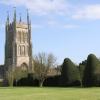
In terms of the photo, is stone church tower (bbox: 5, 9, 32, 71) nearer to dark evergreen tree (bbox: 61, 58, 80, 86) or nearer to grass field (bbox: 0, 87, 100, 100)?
dark evergreen tree (bbox: 61, 58, 80, 86)

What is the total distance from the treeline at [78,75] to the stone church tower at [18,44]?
8256cm

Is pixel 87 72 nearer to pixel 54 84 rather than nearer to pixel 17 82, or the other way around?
pixel 54 84

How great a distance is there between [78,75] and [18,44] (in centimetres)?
10086

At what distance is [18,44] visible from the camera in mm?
163375

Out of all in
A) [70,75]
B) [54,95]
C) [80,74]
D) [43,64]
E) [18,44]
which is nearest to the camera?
[54,95]

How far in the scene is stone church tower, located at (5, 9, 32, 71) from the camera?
159 metres

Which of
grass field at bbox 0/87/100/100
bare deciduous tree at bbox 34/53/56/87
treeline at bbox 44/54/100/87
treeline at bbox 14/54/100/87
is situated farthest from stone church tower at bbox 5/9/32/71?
grass field at bbox 0/87/100/100

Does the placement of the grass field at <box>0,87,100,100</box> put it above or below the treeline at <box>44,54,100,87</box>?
below

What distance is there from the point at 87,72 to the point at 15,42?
105035 millimetres

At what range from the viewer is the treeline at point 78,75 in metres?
59.4

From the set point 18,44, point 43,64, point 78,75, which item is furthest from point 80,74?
point 18,44

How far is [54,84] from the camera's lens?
72.1 meters

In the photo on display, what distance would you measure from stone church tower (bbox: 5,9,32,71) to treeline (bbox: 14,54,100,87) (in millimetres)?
82558

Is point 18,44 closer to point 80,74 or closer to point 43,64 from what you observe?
point 43,64
